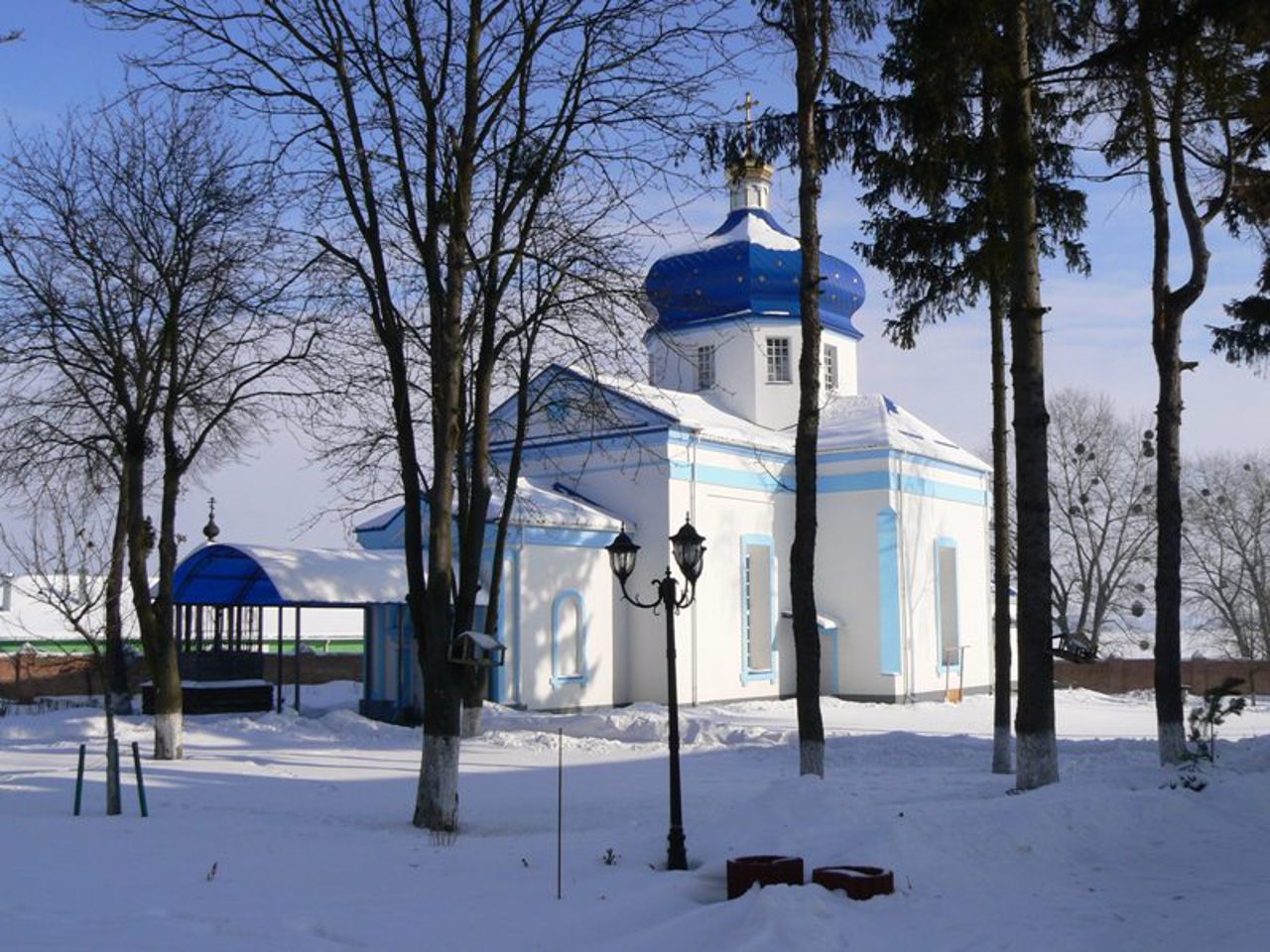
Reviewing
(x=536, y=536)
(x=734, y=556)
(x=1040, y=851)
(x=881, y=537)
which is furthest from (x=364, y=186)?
(x=881, y=537)

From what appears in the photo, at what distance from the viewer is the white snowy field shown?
7.49 metres

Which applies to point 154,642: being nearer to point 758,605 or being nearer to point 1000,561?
point 1000,561

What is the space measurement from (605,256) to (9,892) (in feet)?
24.5

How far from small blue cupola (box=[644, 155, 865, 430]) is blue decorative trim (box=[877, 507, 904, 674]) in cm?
371

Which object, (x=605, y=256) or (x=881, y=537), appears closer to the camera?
A: (x=605, y=256)

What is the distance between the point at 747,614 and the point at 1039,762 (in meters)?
15.3

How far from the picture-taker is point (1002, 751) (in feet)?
53.3

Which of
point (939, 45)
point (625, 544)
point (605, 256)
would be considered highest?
point (939, 45)

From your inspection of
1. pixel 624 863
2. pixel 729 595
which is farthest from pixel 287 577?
pixel 624 863

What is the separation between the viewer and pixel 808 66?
13.8 metres

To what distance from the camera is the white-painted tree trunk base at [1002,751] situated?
1620 cm

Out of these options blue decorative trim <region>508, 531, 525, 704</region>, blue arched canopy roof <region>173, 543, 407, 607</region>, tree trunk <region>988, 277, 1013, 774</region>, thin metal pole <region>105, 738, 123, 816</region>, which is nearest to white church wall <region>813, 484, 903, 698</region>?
blue decorative trim <region>508, 531, 525, 704</region>

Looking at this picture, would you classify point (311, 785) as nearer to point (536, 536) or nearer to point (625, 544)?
point (625, 544)

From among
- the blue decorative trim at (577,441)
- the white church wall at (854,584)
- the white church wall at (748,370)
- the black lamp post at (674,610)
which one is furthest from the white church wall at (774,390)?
the black lamp post at (674,610)
